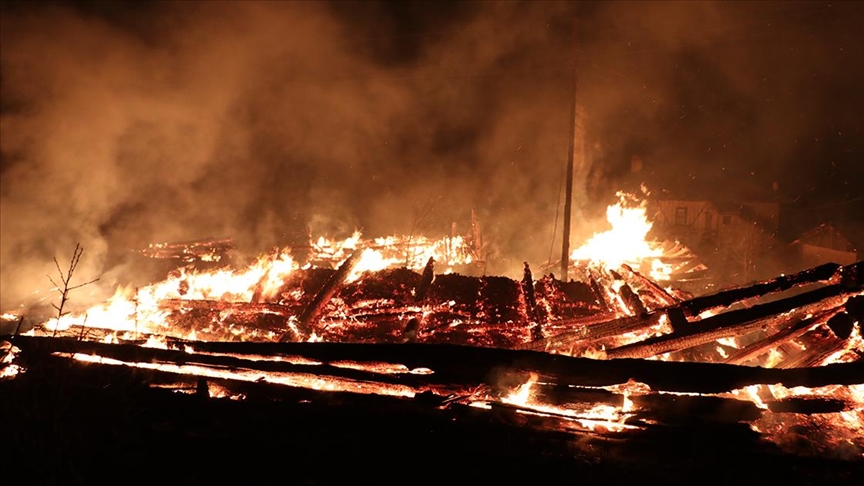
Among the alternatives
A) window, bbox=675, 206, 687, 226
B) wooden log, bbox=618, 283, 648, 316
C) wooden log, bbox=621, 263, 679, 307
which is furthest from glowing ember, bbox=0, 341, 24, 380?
window, bbox=675, 206, 687, 226

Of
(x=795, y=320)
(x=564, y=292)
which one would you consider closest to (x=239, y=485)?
(x=564, y=292)

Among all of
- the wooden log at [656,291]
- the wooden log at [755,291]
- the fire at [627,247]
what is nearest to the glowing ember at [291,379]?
the wooden log at [755,291]

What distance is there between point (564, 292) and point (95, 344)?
5.97m

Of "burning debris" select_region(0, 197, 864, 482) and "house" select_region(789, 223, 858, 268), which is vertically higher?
"house" select_region(789, 223, 858, 268)

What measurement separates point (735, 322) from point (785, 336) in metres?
0.63

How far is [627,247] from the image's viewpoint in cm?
1348

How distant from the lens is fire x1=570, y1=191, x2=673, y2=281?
40.1 ft

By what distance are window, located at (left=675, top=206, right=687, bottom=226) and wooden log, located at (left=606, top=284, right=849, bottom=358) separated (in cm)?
2769

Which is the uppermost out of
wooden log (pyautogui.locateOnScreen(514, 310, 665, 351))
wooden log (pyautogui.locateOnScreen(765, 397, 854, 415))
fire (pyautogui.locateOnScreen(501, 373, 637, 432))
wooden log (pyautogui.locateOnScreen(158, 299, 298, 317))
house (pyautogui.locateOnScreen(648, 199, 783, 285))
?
house (pyautogui.locateOnScreen(648, 199, 783, 285))

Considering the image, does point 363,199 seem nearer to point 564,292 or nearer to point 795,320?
point 564,292

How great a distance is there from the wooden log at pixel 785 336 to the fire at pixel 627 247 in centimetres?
681

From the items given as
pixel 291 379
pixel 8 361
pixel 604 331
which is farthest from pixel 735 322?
pixel 8 361

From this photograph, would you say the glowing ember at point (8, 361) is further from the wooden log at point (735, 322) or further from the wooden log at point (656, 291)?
the wooden log at point (656, 291)

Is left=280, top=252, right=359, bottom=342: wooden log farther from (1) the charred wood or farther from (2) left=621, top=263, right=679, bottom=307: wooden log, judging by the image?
→ (2) left=621, top=263, right=679, bottom=307: wooden log
